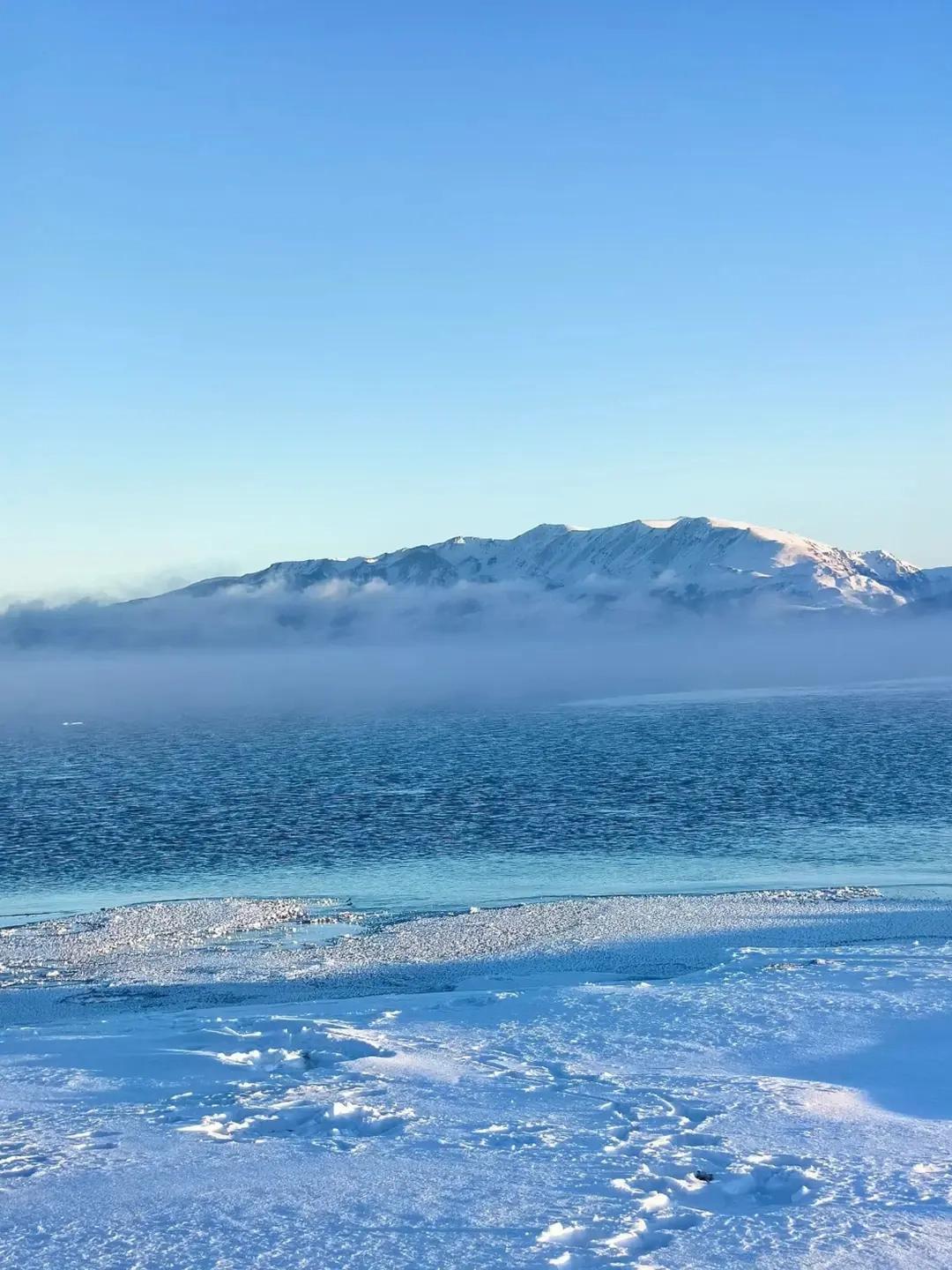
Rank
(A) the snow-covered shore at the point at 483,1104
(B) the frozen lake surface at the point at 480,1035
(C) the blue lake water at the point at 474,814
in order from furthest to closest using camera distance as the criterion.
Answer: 1. (C) the blue lake water at the point at 474,814
2. (B) the frozen lake surface at the point at 480,1035
3. (A) the snow-covered shore at the point at 483,1104

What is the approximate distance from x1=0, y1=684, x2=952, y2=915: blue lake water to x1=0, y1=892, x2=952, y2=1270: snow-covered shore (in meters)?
7.62

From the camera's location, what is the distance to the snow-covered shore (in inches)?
425

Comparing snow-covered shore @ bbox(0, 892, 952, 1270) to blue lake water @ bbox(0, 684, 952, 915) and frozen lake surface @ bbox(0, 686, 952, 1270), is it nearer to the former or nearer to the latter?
frozen lake surface @ bbox(0, 686, 952, 1270)

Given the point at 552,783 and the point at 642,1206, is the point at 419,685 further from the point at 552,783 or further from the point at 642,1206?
the point at 642,1206

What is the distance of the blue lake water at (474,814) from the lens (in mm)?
32125

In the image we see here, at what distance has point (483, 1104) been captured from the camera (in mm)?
14281

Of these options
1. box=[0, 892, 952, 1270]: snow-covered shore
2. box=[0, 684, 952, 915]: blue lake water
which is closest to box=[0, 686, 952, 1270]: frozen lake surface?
box=[0, 892, 952, 1270]: snow-covered shore

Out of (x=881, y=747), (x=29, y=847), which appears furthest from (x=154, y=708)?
(x=29, y=847)

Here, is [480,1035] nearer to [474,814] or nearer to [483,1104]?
[483,1104]

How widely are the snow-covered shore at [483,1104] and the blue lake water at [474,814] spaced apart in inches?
300

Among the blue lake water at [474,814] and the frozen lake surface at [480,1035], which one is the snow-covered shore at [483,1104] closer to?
the frozen lake surface at [480,1035]

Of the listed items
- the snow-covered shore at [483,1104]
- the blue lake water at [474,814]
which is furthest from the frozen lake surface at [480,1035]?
the blue lake water at [474,814]

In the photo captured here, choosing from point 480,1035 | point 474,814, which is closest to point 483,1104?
point 480,1035

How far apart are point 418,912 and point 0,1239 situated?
17.5m
